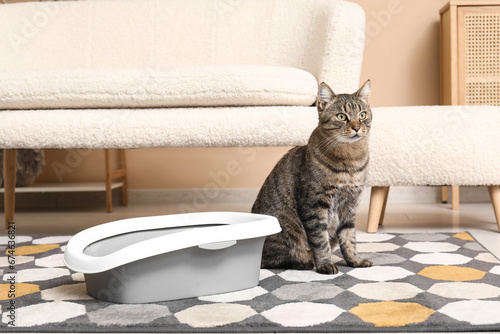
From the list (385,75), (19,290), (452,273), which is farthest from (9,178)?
(385,75)

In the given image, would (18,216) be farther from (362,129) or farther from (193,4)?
(362,129)

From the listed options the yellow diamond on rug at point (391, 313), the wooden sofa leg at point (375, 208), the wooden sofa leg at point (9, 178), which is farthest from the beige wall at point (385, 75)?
the yellow diamond on rug at point (391, 313)

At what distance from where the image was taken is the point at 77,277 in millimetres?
1367

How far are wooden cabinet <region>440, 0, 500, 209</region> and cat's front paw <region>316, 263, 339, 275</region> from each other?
1560mm

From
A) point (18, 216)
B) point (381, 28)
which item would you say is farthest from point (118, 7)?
point (381, 28)

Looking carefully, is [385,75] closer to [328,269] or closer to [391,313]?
[328,269]

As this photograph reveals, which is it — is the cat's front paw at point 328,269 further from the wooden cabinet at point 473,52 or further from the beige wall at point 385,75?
the beige wall at point 385,75

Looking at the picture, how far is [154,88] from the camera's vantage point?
1.83m

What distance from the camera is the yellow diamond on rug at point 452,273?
1277mm

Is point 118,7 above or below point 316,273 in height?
above

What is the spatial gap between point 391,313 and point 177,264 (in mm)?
442

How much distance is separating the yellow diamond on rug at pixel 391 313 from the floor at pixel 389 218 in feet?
2.18

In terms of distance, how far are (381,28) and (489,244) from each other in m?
1.64

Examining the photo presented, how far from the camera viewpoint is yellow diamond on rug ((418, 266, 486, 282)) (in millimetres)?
1277
